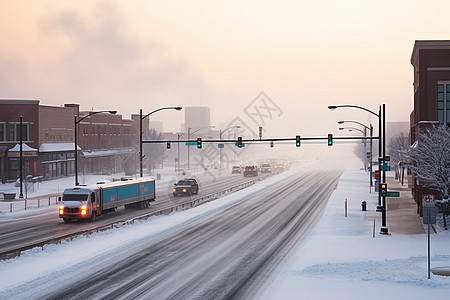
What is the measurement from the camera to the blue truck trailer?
34.5m

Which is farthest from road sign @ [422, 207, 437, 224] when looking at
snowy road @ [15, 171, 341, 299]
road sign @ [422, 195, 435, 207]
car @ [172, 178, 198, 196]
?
car @ [172, 178, 198, 196]

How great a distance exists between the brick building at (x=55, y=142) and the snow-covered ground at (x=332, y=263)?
41697 millimetres

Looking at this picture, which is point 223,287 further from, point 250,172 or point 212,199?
point 250,172

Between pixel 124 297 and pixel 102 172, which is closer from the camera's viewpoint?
pixel 124 297

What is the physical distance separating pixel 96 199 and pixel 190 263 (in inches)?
610

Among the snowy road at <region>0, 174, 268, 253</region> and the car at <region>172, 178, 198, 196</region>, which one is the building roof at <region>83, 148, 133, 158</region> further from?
the snowy road at <region>0, 174, 268, 253</region>

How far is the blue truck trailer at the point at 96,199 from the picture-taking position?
3447 centimetres

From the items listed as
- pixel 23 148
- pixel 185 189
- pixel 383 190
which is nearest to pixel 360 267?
pixel 383 190

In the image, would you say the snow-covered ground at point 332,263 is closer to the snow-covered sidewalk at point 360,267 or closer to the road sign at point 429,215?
the snow-covered sidewalk at point 360,267

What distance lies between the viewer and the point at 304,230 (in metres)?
31.9

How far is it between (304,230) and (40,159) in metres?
51.2

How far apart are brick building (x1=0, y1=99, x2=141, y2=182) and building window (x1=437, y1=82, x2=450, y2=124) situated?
53.7 m

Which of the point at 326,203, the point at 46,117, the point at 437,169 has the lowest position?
the point at 326,203

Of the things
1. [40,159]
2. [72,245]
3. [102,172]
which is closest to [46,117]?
[40,159]
